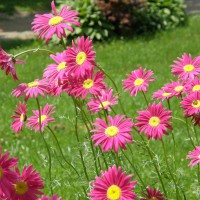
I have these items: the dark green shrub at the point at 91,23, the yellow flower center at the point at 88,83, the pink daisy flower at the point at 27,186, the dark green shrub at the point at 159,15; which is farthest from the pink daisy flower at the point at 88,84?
the dark green shrub at the point at 159,15

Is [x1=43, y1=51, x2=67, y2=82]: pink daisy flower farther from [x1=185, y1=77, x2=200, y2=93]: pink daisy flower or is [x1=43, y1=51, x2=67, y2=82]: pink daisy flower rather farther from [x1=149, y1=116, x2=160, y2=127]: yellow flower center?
[x1=185, y1=77, x2=200, y2=93]: pink daisy flower

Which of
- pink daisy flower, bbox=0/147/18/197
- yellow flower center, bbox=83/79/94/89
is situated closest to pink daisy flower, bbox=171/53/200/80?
yellow flower center, bbox=83/79/94/89

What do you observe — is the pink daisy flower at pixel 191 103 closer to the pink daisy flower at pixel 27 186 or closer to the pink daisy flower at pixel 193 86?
the pink daisy flower at pixel 193 86

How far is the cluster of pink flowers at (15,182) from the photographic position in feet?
6.82

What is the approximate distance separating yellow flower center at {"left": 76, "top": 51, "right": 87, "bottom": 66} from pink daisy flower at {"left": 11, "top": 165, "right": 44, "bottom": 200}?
432 mm

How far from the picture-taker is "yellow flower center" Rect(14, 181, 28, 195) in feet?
7.40

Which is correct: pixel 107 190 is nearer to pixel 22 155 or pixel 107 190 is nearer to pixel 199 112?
pixel 199 112

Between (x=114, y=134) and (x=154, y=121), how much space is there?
0.30m

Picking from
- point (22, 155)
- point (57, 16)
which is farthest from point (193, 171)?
point (57, 16)

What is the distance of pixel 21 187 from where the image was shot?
227 centimetres

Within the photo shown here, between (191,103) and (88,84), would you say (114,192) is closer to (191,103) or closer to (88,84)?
(88,84)

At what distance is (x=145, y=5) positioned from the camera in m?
13.4

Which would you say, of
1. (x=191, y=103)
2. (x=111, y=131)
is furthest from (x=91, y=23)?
(x=111, y=131)

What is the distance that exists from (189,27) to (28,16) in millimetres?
5517
